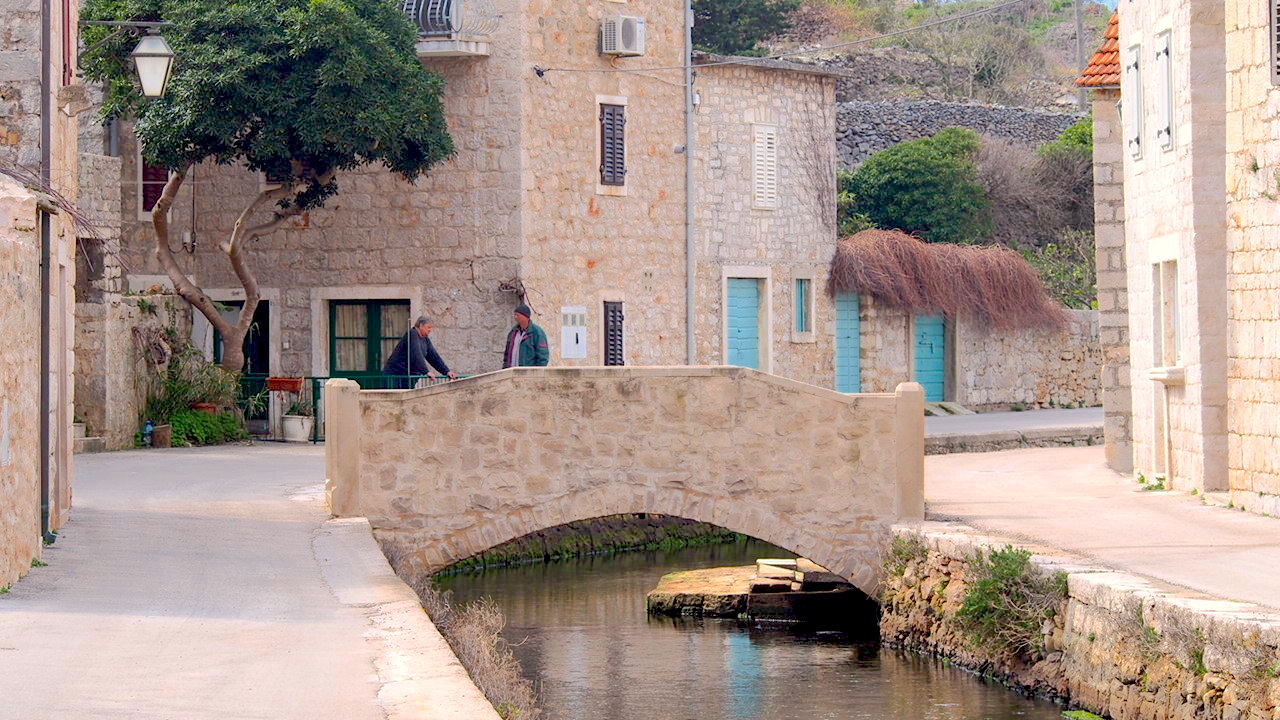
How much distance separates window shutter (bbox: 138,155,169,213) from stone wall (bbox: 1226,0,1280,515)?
16.1m

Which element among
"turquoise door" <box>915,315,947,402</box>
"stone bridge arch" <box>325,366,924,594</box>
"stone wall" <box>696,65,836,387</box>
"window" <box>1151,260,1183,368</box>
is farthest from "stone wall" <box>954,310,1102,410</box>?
"stone bridge arch" <box>325,366,924,594</box>

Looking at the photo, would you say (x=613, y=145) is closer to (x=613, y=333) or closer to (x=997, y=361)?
(x=613, y=333)

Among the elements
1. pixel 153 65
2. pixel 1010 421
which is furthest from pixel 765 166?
pixel 153 65

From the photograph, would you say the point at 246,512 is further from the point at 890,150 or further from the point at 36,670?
the point at 890,150

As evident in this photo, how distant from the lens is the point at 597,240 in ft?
83.4

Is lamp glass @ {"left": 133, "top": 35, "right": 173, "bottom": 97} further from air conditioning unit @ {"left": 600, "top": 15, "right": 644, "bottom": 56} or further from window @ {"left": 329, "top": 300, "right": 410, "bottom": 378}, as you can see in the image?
air conditioning unit @ {"left": 600, "top": 15, "right": 644, "bottom": 56}

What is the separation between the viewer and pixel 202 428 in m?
22.1

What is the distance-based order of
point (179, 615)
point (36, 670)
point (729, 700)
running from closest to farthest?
point (36, 670), point (179, 615), point (729, 700)

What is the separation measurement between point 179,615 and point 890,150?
Answer: 82.4 ft

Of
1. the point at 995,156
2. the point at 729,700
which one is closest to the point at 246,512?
the point at 729,700

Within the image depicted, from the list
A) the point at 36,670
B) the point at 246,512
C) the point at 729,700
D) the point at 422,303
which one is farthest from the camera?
the point at 422,303

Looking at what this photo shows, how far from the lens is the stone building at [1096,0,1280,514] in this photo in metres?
14.5

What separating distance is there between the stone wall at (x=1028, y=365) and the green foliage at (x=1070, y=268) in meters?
0.79

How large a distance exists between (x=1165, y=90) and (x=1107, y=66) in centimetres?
Answer: 339
